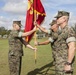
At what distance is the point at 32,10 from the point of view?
9258 millimetres

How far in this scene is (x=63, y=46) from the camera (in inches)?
232

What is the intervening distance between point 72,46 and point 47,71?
697 cm

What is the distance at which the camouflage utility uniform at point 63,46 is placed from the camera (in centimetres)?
538

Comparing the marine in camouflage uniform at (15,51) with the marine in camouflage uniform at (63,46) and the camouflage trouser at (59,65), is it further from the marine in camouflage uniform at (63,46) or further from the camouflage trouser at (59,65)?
the camouflage trouser at (59,65)

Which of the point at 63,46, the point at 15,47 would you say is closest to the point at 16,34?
the point at 15,47

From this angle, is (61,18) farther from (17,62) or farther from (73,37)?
(17,62)

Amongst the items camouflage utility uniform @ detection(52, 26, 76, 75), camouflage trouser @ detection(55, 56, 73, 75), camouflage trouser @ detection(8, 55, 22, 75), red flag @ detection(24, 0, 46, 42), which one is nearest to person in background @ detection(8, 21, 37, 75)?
camouflage trouser @ detection(8, 55, 22, 75)

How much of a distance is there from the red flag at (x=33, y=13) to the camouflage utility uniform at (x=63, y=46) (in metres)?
2.47

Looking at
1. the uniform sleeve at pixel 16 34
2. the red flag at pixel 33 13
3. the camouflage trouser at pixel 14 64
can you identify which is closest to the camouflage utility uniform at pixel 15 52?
the camouflage trouser at pixel 14 64

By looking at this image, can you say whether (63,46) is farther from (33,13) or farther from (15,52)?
(33,13)

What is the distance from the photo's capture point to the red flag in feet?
30.0

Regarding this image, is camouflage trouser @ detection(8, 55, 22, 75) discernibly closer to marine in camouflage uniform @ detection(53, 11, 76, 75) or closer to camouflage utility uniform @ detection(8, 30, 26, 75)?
camouflage utility uniform @ detection(8, 30, 26, 75)

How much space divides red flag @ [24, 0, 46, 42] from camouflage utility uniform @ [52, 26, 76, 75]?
2.47 metres

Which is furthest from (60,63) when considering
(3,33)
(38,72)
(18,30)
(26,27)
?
(3,33)
